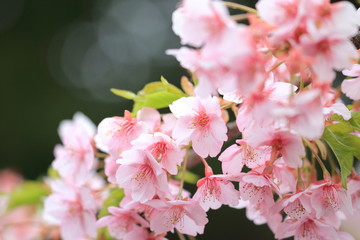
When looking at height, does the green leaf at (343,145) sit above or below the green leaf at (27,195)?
above

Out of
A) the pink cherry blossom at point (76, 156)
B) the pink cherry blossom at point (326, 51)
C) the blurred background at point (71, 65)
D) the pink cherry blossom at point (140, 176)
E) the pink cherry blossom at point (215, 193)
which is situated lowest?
the blurred background at point (71, 65)

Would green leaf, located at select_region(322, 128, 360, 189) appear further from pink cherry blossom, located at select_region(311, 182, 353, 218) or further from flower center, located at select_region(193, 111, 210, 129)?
flower center, located at select_region(193, 111, 210, 129)

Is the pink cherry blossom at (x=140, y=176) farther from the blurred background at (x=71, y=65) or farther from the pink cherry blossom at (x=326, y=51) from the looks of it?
the blurred background at (x=71, y=65)

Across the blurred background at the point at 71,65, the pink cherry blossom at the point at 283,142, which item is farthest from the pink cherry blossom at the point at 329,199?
the blurred background at the point at 71,65

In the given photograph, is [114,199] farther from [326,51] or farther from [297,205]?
[326,51]

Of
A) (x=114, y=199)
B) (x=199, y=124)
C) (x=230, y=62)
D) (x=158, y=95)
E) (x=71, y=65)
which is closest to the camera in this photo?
(x=230, y=62)

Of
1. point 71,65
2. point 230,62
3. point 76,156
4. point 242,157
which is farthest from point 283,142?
point 71,65
